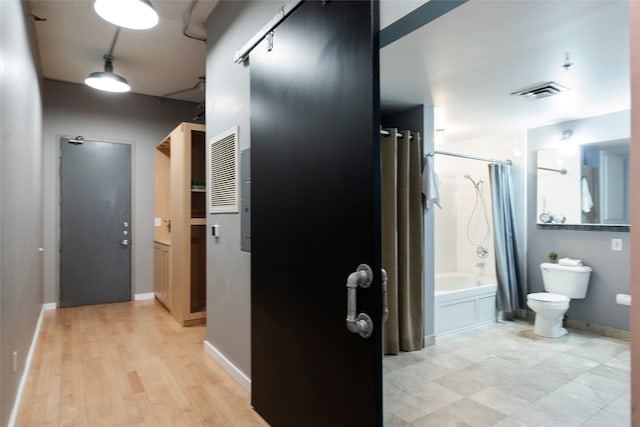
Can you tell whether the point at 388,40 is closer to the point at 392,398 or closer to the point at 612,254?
the point at 392,398

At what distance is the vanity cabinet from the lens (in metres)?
4.07

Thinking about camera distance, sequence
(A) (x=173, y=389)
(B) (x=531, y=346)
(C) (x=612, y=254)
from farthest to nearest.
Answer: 1. (C) (x=612, y=254)
2. (B) (x=531, y=346)
3. (A) (x=173, y=389)

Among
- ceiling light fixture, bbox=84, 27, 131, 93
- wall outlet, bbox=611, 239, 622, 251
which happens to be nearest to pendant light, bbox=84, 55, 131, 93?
ceiling light fixture, bbox=84, 27, 131, 93

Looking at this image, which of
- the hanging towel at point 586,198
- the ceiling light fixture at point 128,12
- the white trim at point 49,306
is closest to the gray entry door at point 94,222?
the white trim at point 49,306

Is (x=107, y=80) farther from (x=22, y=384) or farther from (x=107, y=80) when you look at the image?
(x=22, y=384)

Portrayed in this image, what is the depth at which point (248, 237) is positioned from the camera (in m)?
2.46

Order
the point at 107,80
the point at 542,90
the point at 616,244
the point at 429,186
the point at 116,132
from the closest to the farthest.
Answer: the point at 542,90, the point at 429,186, the point at 107,80, the point at 616,244, the point at 116,132

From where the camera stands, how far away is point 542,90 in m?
3.27

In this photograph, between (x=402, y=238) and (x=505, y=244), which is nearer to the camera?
(x=402, y=238)

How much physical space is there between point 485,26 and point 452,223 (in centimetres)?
352

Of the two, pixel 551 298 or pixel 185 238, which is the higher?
pixel 185 238

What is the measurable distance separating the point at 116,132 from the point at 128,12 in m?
3.15

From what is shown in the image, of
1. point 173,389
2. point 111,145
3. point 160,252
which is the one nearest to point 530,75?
point 173,389

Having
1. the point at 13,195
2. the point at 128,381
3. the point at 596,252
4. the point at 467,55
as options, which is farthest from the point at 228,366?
the point at 596,252
